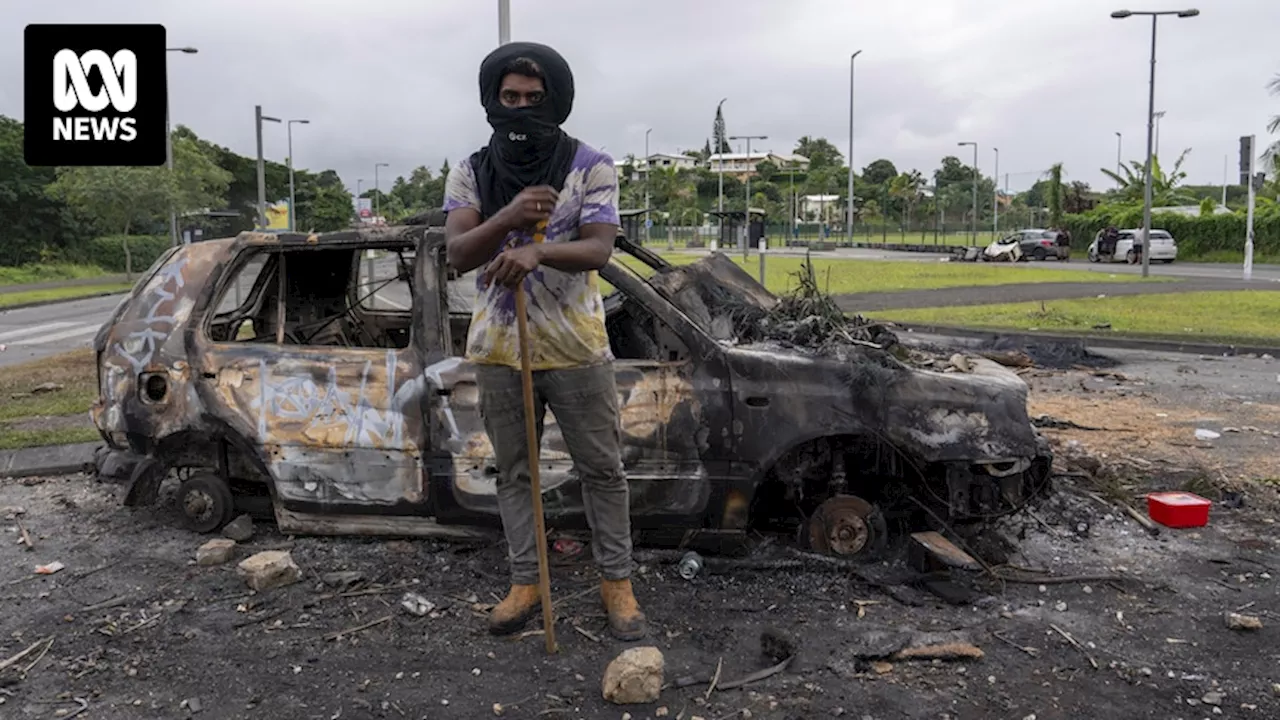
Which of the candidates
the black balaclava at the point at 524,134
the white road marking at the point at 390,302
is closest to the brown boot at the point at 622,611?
the black balaclava at the point at 524,134

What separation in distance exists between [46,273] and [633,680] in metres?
36.5

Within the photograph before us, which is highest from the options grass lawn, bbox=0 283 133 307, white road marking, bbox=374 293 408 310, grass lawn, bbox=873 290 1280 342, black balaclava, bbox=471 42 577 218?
black balaclava, bbox=471 42 577 218

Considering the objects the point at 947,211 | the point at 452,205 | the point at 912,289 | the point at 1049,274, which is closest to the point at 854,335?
the point at 452,205

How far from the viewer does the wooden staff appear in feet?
10.7

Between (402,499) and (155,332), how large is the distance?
4.85 feet

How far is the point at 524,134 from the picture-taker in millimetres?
3307

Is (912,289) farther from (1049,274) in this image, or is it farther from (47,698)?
(47,698)

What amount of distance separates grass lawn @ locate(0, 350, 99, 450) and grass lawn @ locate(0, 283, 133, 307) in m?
12.3

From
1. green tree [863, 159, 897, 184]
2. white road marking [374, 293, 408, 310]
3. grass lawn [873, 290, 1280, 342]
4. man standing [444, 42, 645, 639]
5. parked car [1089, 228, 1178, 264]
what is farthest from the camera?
green tree [863, 159, 897, 184]

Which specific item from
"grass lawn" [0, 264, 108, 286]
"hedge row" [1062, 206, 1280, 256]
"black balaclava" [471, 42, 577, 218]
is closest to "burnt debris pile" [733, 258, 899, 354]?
"black balaclava" [471, 42, 577, 218]

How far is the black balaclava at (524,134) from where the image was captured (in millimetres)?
3283

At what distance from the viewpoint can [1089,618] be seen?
388 cm

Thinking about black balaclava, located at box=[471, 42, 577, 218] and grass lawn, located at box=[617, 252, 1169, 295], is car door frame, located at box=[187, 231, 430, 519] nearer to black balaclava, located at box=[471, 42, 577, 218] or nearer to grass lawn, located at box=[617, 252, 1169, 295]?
black balaclava, located at box=[471, 42, 577, 218]

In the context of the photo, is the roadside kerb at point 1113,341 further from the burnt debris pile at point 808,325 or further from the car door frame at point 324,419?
the car door frame at point 324,419
